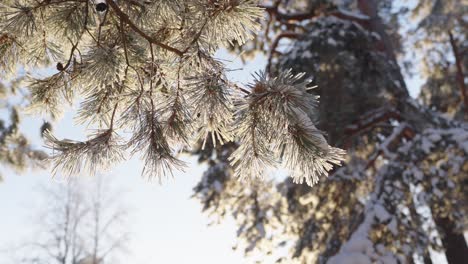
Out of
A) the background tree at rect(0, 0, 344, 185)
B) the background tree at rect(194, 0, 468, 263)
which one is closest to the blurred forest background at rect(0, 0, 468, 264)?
the background tree at rect(194, 0, 468, 263)

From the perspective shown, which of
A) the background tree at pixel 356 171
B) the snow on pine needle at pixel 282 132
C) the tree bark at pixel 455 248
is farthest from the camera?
the tree bark at pixel 455 248

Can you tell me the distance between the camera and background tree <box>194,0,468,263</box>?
577cm

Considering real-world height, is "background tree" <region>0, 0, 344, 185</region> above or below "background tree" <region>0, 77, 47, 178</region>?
below

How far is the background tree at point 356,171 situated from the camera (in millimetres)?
5770

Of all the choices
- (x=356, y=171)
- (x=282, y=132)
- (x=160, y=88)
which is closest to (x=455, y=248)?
(x=356, y=171)

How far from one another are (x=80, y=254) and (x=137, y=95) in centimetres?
1556

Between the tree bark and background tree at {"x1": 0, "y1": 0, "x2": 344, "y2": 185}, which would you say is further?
the tree bark

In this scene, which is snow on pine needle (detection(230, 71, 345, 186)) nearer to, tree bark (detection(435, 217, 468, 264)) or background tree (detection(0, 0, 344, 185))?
background tree (detection(0, 0, 344, 185))

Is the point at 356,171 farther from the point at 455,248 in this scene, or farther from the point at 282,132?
the point at 282,132

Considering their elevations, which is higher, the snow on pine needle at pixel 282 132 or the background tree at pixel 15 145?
the background tree at pixel 15 145

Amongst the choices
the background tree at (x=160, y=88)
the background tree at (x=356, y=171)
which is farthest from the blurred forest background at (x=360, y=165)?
the background tree at (x=160, y=88)

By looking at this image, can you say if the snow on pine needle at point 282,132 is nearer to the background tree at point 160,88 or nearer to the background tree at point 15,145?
the background tree at point 160,88

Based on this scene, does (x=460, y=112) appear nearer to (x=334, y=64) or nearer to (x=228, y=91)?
(x=334, y=64)

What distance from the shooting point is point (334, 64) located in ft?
23.4
